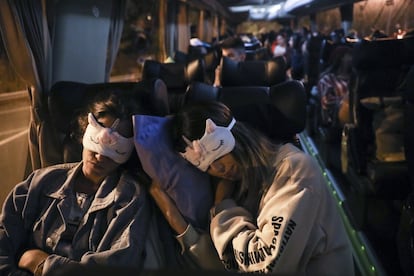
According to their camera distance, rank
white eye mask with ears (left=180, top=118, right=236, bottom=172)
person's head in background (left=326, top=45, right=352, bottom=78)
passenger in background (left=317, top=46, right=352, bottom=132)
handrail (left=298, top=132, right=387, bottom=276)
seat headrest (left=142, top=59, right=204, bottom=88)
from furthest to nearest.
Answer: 1. person's head in background (left=326, top=45, right=352, bottom=78)
2. passenger in background (left=317, top=46, right=352, bottom=132)
3. seat headrest (left=142, top=59, right=204, bottom=88)
4. handrail (left=298, top=132, right=387, bottom=276)
5. white eye mask with ears (left=180, top=118, right=236, bottom=172)

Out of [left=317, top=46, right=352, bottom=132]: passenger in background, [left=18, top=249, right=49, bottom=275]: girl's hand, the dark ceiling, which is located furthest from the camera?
the dark ceiling

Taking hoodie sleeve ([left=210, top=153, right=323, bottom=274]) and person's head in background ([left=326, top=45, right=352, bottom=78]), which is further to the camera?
person's head in background ([left=326, top=45, right=352, bottom=78])

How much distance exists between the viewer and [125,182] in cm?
172

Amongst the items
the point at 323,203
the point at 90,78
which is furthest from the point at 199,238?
the point at 90,78

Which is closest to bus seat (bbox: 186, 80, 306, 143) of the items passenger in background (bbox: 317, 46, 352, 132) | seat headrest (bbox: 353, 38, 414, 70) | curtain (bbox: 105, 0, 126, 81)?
seat headrest (bbox: 353, 38, 414, 70)

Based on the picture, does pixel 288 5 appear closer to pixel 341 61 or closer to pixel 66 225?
pixel 341 61

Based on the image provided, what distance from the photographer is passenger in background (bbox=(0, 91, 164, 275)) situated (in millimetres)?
1626

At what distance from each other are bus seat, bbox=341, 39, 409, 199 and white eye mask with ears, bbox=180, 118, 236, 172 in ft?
6.63

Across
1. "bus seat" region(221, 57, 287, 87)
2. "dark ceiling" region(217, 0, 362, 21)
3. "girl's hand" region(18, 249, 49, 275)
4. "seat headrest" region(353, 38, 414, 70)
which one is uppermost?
"dark ceiling" region(217, 0, 362, 21)

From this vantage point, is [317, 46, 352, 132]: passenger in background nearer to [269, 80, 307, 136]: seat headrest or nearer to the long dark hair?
[269, 80, 307, 136]: seat headrest

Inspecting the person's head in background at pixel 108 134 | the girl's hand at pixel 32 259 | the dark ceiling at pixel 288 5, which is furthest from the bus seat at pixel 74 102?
the dark ceiling at pixel 288 5

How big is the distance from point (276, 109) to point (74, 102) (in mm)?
998

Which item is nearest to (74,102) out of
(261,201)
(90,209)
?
(90,209)

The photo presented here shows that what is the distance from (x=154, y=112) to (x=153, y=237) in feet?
1.67
